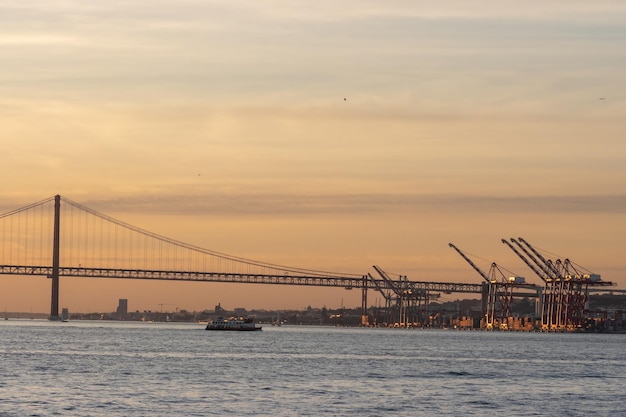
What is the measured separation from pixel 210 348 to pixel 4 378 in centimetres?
5005

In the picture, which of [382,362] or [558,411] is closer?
[558,411]

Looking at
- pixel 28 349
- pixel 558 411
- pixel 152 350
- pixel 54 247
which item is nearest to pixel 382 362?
pixel 152 350

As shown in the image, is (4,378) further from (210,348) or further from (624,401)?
(210,348)

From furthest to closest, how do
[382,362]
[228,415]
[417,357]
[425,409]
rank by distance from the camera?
[417,357] → [382,362] → [425,409] → [228,415]

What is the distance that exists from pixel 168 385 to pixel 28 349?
4393 centimetres

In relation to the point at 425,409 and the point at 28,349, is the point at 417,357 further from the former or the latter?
the point at 425,409

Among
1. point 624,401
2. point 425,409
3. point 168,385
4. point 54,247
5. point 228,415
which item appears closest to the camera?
point 228,415

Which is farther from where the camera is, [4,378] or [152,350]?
[152,350]

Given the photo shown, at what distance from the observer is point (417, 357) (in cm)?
10069

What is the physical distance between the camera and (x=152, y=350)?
106 m

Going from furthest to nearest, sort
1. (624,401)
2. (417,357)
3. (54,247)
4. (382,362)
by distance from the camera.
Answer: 1. (54,247)
2. (417,357)
3. (382,362)
4. (624,401)

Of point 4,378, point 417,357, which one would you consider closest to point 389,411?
point 4,378

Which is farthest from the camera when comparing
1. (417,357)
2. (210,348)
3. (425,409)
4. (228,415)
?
(210,348)

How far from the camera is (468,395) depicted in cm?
6075
